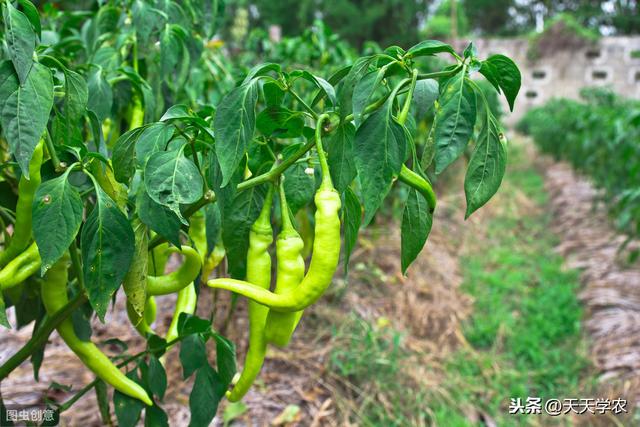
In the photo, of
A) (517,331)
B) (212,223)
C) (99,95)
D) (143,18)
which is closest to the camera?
(212,223)

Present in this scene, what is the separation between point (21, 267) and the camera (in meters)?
0.70

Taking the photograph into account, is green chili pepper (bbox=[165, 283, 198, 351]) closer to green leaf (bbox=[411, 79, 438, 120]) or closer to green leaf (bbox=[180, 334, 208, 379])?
green leaf (bbox=[180, 334, 208, 379])

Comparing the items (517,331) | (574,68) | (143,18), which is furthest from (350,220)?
(574,68)

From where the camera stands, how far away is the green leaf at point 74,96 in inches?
27.7

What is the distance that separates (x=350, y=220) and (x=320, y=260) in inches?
4.2

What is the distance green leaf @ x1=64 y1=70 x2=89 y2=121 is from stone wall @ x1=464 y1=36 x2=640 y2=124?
12369 mm

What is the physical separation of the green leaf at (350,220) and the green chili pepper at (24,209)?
34 cm

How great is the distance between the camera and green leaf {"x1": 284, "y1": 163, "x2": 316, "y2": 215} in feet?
2.33

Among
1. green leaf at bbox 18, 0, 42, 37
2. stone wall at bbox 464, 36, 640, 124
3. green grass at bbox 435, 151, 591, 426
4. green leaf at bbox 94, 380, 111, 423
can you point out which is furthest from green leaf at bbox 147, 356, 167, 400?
stone wall at bbox 464, 36, 640, 124

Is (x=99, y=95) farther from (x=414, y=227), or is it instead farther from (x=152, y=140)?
(x=414, y=227)

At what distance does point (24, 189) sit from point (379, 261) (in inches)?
93.2

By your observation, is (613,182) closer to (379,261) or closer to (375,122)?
(379,261)

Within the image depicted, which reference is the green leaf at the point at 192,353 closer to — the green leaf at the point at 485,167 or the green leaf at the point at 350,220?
the green leaf at the point at 350,220

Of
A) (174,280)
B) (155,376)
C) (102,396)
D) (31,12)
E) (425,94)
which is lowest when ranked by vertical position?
(102,396)
